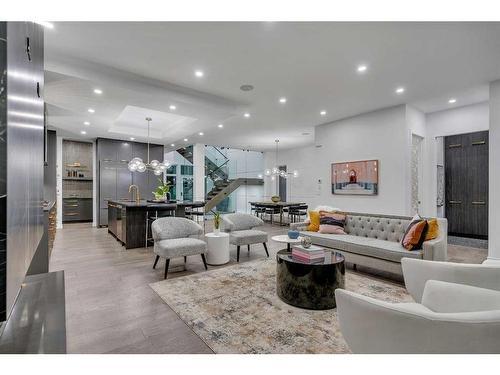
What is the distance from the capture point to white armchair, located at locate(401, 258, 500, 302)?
180cm

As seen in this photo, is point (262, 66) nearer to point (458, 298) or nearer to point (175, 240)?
point (175, 240)

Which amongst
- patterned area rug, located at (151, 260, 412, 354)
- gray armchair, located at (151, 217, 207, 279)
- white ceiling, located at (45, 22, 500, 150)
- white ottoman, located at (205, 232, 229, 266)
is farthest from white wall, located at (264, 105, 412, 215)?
gray armchair, located at (151, 217, 207, 279)

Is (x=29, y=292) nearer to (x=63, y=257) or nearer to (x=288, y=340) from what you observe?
(x=288, y=340)

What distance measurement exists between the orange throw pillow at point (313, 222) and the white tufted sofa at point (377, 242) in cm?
11

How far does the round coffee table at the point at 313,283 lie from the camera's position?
2.59 meters

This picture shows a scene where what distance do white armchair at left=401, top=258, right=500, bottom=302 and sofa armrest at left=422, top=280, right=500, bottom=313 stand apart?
0.83ft

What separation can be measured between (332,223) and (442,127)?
411 centimetres

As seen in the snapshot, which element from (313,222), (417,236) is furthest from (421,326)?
(313,222)

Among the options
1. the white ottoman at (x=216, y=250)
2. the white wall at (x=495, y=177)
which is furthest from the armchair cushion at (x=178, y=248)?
the white wall at (x=495, y=177)

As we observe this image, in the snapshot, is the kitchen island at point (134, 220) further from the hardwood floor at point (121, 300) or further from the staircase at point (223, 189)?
the staircase at point (223, 189)

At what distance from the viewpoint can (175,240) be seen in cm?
379

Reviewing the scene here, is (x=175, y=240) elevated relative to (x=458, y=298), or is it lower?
lower

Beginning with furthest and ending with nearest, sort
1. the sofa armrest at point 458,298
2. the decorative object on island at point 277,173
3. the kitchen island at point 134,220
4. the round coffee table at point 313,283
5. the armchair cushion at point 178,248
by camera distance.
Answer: the decorative object on island at point 277,173, the kitchen island at point 134,220, the armchair cushion at point 178,248, the round coffee table at point 313,283, the sofa armrest at point 458,298
